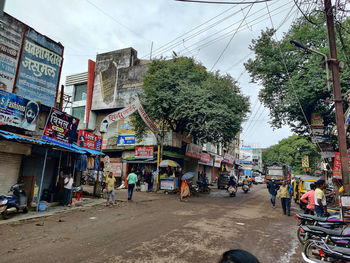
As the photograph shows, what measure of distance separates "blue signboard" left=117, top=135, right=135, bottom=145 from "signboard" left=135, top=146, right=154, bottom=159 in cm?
456

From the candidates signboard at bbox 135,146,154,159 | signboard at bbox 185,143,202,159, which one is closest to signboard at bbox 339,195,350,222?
signboard at bbox 135,146,154,159

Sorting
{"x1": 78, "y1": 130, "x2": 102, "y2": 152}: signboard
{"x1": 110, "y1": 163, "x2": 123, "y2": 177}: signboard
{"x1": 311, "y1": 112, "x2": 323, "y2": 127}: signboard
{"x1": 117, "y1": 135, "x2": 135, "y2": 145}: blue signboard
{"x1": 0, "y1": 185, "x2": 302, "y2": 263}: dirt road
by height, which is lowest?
{"x1": 0, "y1": 185, "x2": 302, "y2": 263}: dirt road

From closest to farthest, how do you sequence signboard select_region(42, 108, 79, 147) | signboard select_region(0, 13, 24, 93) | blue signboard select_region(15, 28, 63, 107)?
signboard select_region(42, 108, 79, 147) → signboard select_region(0, 13, 24, 93) → blue signboard select_region(15, 28, 63, 107)

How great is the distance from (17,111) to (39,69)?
4.11 metres

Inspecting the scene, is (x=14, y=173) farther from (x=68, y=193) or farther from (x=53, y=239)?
(x=53, y=239)

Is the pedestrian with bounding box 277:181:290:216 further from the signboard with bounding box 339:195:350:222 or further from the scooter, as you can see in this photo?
the scooter

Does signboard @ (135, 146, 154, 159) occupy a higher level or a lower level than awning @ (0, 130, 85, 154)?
higher

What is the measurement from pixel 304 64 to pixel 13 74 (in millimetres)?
20474

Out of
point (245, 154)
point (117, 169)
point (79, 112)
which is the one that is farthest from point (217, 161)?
point (245, 154)

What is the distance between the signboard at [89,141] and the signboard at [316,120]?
17.1 metres

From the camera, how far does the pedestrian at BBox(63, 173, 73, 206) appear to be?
38.7ft

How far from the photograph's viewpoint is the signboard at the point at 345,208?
254 inches

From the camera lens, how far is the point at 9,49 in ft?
41.5

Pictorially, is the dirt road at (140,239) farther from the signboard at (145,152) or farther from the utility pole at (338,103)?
the signboard at (145,152)
